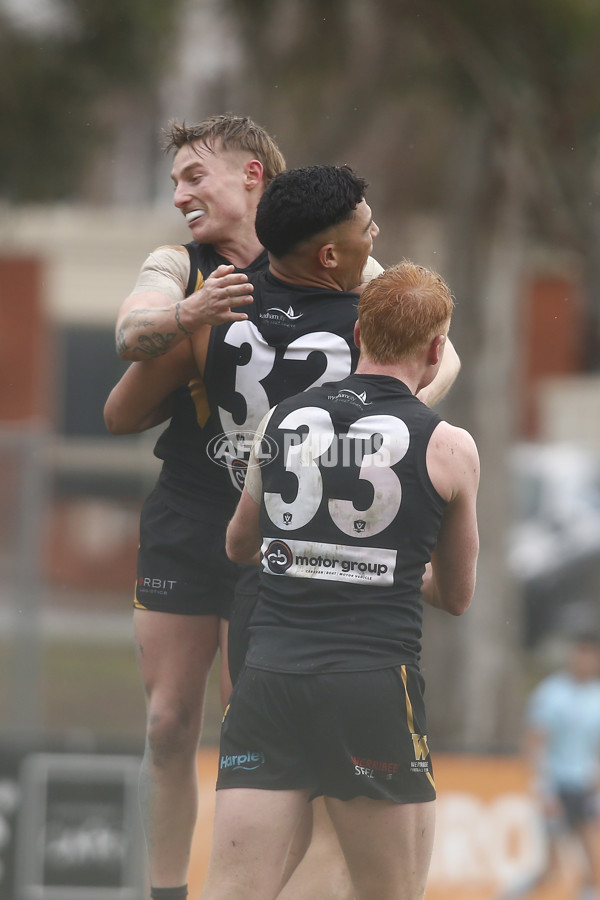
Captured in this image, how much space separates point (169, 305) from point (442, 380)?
0.75 meters

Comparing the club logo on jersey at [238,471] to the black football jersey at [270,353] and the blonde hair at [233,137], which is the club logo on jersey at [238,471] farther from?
the blonde hair at [233,137]

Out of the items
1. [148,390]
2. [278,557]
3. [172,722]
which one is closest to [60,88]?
[148,390]

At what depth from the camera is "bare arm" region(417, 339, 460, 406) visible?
3309 millimetres

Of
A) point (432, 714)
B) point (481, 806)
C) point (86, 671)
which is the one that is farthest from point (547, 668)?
point (86, 671)

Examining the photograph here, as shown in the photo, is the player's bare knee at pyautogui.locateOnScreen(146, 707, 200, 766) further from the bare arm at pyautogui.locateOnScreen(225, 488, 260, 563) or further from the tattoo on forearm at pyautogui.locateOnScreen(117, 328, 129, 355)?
the tattoo on forearm at pyautogui.locateOnScreen(117, 328, 129, 355)

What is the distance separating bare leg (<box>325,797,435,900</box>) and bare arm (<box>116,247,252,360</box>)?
1132 millimetres

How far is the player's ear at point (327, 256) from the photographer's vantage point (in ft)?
10.2

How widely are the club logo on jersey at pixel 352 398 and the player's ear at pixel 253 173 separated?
0.74 meters

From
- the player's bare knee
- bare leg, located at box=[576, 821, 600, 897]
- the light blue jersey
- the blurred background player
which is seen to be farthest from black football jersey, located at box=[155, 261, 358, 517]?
the light blue jersey

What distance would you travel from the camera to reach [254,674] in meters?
2.88

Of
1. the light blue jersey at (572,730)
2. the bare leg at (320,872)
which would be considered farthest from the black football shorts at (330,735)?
the light blue jersey at (572,730)

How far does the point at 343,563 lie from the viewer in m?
2.84

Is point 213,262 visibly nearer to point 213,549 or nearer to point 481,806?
point 213,549

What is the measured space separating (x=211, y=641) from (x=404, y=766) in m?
0.80
